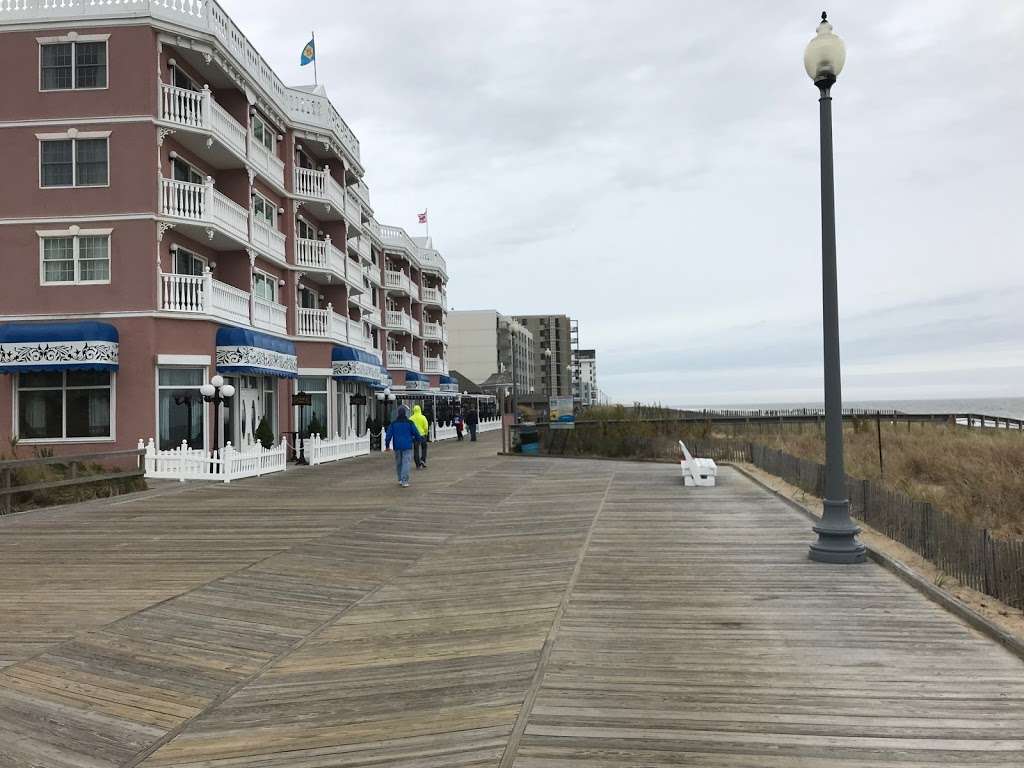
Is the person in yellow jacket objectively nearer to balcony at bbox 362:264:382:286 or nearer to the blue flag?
the blue flag

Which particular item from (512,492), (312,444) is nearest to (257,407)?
(312,444)

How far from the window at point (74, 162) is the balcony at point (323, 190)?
9573 mm

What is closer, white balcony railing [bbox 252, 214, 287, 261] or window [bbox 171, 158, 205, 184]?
window [bbox 171, 158, 205, 184]

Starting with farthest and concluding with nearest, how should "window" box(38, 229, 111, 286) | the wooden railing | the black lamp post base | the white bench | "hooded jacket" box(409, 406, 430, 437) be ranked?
"hooded jacket" box(409, 406, 430, 437)
"window" box(38, 229, 111, 286)
the white bench
the wooden railing
the black lamp post base

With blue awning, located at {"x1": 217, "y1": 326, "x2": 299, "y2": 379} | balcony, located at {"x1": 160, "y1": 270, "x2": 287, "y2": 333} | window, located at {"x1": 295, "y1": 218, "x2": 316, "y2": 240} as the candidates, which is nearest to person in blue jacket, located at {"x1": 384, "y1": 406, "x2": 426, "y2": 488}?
blue awning, located at {"x1": 217, "y1": 326, "x2": 299, "y2": 379}

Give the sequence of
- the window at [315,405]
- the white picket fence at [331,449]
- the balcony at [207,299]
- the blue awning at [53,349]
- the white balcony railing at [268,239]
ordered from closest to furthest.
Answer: the blue awning at [53,349]
the balcony at [207,299]
the white picket fence at [331,449]
the white balcony railing at [268,239]
the window at [315,405]

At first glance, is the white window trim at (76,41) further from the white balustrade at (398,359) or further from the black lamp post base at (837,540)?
the white balustrade at (398,359)

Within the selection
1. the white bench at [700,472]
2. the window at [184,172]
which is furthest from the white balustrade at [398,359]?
the white bench at [700,472]

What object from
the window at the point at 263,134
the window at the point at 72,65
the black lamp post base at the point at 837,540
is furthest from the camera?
the window at the point at 263,134

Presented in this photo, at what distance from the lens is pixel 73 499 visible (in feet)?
52.1

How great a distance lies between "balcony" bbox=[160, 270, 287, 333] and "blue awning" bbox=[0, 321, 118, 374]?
6.69 ft

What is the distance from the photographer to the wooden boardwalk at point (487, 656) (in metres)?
4.30

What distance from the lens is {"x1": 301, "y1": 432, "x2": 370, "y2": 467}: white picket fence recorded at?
1050 inches

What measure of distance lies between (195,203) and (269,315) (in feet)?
19.4
